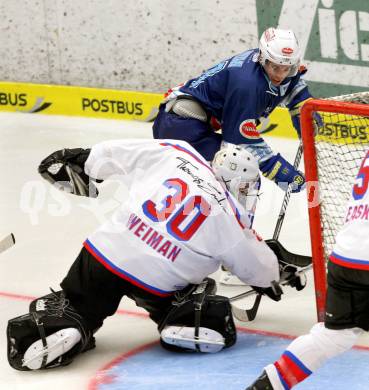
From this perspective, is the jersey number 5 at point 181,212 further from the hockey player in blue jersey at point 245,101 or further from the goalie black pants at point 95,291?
the hockey player in blue jersey at point 245,101

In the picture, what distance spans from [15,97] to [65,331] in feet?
12.9

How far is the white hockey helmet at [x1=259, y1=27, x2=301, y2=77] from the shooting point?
417cm

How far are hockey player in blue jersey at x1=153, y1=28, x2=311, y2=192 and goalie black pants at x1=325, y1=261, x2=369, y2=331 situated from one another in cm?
134

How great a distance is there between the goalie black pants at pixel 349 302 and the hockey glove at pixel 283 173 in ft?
4.33

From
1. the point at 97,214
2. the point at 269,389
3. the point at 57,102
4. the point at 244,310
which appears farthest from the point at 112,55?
the point at 269,389

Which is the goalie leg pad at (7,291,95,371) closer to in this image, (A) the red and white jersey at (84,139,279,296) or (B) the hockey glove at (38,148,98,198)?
(A) the red and white jersey at (84,139,279,296)

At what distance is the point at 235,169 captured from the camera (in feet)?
11.6

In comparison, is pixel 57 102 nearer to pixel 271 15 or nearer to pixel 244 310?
pixel 271 15

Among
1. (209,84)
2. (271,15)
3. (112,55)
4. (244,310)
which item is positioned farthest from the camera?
(112,55)

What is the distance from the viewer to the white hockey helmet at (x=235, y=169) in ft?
11.6

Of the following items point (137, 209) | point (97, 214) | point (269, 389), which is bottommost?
point (97, 214)

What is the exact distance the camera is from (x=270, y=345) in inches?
143
